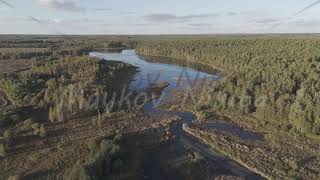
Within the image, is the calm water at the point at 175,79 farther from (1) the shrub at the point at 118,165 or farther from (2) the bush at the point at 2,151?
(2) the bush at the point at 2,151

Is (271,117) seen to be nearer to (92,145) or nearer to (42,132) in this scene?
(92,145)

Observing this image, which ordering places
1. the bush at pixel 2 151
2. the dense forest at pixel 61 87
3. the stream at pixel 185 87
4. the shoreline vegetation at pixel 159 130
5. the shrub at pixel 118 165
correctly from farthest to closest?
the dense forest at pixel 61 87 < the bush at pixel 2 151 < the stream at pixel 185 87 < the shoreline vegetation at pixel 159 130 < the shrub at pixel 118 165

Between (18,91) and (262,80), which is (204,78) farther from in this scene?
(18,91)

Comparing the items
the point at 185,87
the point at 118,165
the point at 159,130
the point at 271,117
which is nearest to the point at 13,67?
the point at 185,87

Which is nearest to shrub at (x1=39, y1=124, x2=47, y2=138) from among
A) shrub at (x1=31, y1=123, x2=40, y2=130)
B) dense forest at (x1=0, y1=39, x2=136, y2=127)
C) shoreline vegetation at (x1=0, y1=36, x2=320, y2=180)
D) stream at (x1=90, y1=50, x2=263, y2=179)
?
shoreline vegetation at (x1=0, y1=36, x2=320, y2=180)

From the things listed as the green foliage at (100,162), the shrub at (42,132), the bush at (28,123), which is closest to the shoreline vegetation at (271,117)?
the green foliage at (100,162)

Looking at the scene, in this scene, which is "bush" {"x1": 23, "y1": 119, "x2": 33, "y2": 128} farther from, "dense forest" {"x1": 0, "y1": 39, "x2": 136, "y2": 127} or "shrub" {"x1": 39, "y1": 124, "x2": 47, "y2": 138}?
"shrub" {"x1": 39, "y1": 124, "x2": 47, "y2": 138}

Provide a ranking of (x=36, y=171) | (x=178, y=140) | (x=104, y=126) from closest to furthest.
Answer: (x=36, y=171) < (x=178, y=140) < (x=104, y=126)

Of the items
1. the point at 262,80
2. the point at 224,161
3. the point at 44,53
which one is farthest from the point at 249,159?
the point at 44,53
